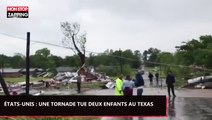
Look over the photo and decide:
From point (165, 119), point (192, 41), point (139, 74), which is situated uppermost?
point (192, 41)

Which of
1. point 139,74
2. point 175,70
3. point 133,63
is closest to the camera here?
point 139,74

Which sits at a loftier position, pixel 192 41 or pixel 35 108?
pixel 192 41

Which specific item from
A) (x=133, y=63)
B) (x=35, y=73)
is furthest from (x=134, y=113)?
(x=35, y=73)

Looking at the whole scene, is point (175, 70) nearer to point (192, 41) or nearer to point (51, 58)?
point (192, 41)

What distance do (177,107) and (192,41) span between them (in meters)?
35.3

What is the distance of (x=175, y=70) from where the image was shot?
46.9 metres

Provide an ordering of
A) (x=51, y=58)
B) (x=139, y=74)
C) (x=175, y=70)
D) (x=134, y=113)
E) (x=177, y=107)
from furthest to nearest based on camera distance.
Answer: (x=51, y=58)
(x=175, y=70)
(x=177, y=107)
(x=139, y=74)
(x=134, y=113)

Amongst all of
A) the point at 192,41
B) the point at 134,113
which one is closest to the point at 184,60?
the point at 192,41

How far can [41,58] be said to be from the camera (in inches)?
3472

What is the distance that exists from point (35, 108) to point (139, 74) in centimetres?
745

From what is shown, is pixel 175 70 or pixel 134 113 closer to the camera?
pixel 134 113
